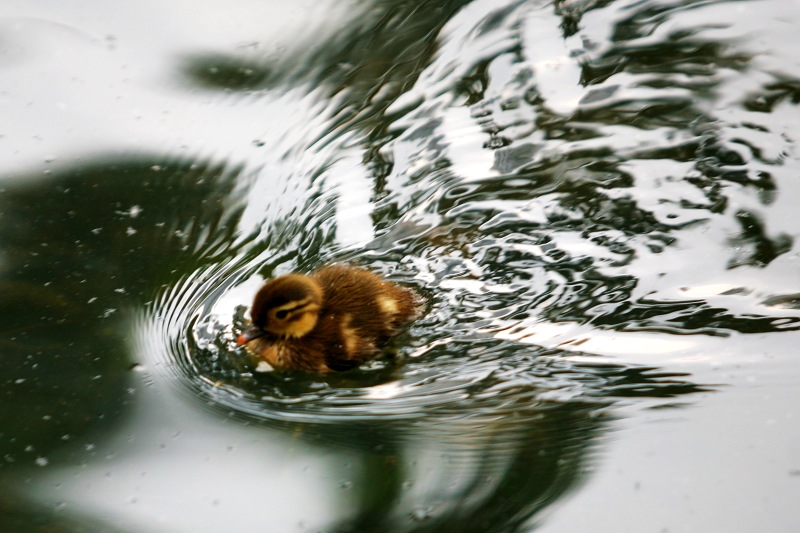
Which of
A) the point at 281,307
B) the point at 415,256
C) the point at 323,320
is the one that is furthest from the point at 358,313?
the point at 415,256

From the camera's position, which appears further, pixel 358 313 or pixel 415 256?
pixel 415 256

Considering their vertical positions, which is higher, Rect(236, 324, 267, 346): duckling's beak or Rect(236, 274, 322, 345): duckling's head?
Rect(236, 274, 322, 345): duckling's head

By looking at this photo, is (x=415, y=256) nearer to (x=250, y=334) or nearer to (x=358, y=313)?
(x=358, y=313)

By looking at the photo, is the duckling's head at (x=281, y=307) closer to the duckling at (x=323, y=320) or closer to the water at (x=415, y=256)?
the duckling at (x=323, y=320)

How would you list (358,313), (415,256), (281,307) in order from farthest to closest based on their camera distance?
(415,256) < (358,313) < (281,307)

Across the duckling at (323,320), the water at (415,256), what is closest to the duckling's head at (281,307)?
the duckling at (323,320)

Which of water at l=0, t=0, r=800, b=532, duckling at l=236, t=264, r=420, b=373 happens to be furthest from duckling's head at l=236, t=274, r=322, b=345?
water at l=0, t=0, r=800, b=532

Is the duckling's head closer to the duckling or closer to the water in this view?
the duckling

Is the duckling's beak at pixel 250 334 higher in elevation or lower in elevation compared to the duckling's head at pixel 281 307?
lower

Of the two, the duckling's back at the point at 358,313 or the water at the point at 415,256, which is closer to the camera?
the water at the point at 415,256
